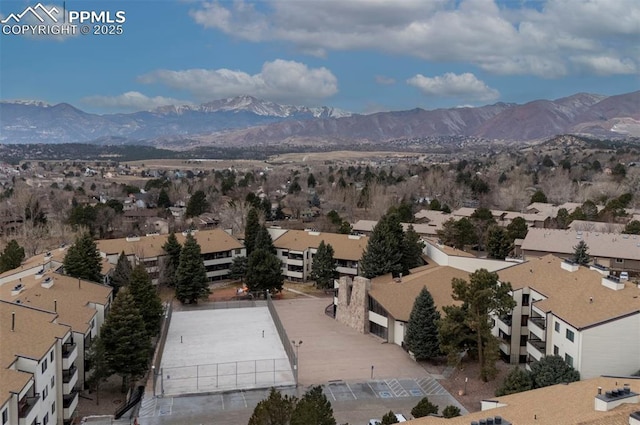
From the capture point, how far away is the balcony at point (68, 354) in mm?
27297

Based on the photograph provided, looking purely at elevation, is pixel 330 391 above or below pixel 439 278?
below

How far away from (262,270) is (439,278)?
51.2ft

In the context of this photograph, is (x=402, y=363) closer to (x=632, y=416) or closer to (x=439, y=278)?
(x=439, y=278)

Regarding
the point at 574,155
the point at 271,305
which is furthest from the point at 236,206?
the point at 574,155

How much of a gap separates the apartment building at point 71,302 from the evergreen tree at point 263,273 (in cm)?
1389

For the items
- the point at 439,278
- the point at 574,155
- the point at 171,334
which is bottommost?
the point at 171,334

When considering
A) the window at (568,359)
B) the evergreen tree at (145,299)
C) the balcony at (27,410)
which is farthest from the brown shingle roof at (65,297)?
the window at (568,359)

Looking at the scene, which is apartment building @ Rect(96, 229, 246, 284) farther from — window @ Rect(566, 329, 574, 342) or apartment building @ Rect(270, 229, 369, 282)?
window @ Rect(566, 329, 574, 342)

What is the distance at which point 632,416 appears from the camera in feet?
55.8

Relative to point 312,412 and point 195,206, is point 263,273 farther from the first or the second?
point 195,206

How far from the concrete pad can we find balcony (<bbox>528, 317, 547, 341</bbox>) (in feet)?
43.6

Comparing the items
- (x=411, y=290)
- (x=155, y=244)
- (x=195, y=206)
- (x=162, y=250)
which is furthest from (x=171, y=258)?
(x=195, y=206)

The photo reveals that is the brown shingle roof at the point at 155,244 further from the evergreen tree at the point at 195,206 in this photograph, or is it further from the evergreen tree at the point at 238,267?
the evergreen tree at the point at 195,206

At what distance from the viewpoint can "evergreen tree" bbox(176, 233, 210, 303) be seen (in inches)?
1876
